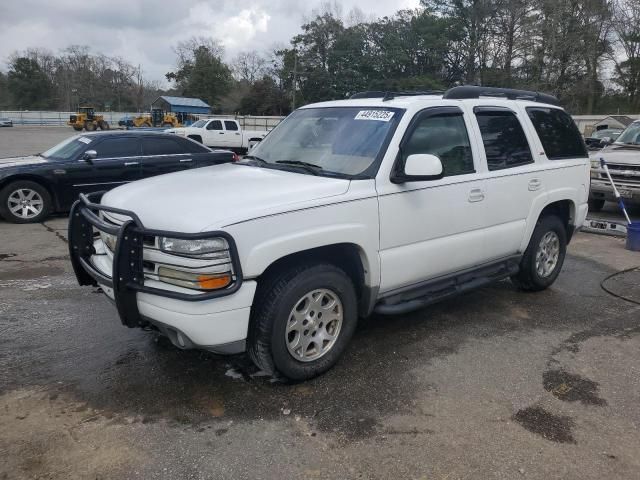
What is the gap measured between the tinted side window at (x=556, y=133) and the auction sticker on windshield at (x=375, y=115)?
74.5 inches

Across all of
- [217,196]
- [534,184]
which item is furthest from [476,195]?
[217,196]

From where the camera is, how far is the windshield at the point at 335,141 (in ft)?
12.6

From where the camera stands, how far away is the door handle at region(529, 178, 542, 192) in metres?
4.97

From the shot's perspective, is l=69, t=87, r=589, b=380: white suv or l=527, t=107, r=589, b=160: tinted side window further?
l=527, t=107, r=589, b=160: tinted side window

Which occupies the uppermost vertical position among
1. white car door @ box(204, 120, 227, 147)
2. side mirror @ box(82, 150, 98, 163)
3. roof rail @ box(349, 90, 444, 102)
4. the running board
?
white car door @ box(204, 120, 227, 147)

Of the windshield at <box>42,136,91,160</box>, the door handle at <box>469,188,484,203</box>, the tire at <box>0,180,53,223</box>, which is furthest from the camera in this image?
the windshield at <box>42,136,91,160</box>

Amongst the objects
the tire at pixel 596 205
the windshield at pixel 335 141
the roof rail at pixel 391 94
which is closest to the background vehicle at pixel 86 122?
the tire at pixel 596 205

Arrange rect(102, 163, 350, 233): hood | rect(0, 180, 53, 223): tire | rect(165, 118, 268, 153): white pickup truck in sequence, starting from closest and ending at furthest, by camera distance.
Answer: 1. rect(102, 163, 350, 233): hood
2. rect(0, 180, 53, 223): tire
3. rect(165, 118, 268, 153): white pickup truck

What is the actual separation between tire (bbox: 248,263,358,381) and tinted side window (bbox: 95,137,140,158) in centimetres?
685

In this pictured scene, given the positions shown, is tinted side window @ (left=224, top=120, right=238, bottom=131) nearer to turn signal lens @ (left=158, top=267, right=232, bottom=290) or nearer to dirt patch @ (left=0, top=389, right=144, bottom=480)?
dirt patch @ (left=0, top=389, right=144, bottom=480)

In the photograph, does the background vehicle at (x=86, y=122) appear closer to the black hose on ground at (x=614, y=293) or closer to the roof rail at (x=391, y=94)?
the roof rail at (x=391, y=94)

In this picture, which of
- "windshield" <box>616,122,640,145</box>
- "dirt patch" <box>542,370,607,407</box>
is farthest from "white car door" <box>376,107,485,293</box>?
"windshield" <box>616,122,640,145</box>

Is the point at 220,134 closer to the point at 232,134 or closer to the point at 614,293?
the point at 232,134

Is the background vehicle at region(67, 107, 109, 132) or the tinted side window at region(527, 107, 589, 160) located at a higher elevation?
the background vehicle at region(67, 107, 109, 132)
